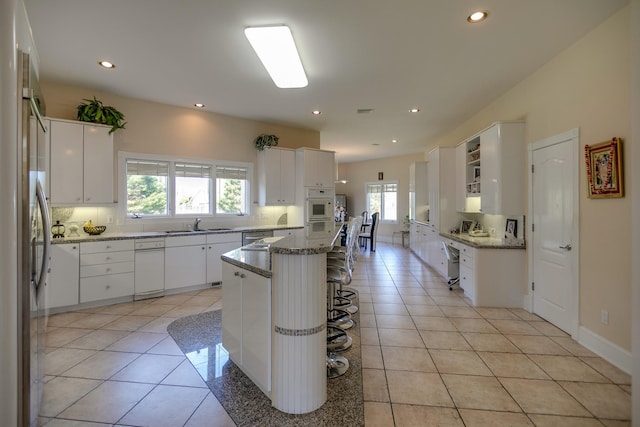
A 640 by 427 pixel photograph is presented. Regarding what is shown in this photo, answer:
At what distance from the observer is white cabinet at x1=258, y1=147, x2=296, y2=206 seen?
556cm

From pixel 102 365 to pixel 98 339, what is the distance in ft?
1.97

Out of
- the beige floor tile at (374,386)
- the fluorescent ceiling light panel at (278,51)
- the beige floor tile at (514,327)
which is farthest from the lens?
the beige floor tile at (514,327)

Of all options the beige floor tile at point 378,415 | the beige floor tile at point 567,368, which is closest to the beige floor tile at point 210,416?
the beige floor tile at point 378,415

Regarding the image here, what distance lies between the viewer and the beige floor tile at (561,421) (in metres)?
1.81

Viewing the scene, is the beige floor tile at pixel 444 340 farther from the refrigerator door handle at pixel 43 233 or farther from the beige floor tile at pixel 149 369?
the refrigerator door handle at pixel 43 233

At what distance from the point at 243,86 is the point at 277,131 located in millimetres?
2005

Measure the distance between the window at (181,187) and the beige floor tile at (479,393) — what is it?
435 centimetres

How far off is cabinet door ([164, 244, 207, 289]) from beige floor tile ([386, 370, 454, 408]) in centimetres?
328

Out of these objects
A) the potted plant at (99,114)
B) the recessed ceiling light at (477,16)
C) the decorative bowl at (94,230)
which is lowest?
the decorative bowl at (94,230)

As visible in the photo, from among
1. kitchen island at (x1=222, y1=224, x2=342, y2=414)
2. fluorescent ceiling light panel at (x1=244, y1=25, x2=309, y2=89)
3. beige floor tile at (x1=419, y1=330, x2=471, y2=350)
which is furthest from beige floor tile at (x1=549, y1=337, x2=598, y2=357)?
fluorescent ceiling light panel at (x1=244, y1=25, x2=309, y2=89)

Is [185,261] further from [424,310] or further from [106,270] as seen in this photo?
[424,310]

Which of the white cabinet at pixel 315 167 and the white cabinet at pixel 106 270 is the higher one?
the white cabinet at pixel 315 167

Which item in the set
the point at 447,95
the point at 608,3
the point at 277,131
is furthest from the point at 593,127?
the point at 277,131

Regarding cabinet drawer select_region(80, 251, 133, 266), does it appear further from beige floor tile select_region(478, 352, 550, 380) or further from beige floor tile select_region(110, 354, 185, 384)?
beige floor tile select_region(478, 352, 550, 380)
